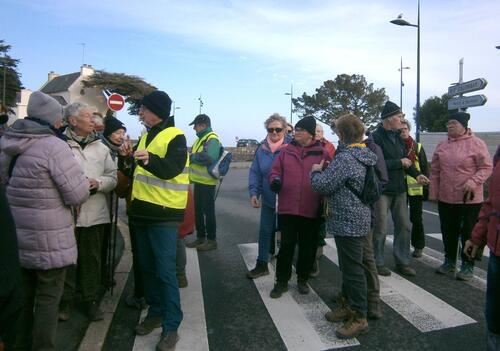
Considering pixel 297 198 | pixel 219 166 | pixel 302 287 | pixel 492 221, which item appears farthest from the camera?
pixel 219 166

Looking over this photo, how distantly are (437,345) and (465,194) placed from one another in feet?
7.30

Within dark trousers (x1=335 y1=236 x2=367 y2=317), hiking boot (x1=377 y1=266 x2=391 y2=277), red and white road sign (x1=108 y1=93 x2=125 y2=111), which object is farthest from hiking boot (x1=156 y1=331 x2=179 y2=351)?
red and white road sign (x1=108 y1=93 x2=125 y2=111)

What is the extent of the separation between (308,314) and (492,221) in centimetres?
205

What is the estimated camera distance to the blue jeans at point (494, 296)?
2.38 meters

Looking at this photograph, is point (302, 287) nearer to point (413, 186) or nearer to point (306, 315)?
point (306, 315)

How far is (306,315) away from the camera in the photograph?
12.9 feet

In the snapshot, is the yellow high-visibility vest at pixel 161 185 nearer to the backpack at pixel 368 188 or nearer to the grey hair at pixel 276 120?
the backpack at pixel 368 188

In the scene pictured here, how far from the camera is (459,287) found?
470 cm

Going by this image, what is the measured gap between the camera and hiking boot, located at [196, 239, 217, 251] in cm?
631

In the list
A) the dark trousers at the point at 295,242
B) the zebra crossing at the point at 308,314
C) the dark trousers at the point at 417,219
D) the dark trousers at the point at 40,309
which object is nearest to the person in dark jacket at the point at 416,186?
Result: the dark trousers at the point at 417,219

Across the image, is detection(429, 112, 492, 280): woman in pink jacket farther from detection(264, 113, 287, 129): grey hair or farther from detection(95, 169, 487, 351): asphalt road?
detection(264, 113, 287, 129): grey hair

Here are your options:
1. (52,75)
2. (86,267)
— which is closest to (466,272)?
(86,267)

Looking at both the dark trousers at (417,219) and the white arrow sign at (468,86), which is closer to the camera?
the dark trousers at (417,219)

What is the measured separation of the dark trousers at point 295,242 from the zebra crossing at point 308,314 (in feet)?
0.97
